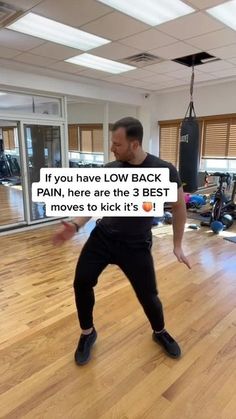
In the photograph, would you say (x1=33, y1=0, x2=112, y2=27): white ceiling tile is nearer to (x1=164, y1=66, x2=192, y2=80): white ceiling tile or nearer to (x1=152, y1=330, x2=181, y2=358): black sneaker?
(x1=164, y1=66, x2=192, y2=80): white ceiling tile

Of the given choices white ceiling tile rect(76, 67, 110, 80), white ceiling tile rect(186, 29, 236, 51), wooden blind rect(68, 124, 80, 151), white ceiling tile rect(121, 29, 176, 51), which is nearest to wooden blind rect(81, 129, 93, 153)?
wooden blind rect(68, 124, 80, 151)

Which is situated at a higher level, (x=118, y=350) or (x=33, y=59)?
(x=33, y=59)

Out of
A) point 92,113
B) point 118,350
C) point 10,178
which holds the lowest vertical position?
point 118,350

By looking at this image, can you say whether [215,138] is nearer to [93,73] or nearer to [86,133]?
[93,73]

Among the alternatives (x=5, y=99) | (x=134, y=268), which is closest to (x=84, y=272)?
(x=134, y=268)

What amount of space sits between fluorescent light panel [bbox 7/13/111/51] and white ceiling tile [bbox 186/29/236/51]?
1136 mm

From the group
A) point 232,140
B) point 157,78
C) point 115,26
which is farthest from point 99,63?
point 232,140

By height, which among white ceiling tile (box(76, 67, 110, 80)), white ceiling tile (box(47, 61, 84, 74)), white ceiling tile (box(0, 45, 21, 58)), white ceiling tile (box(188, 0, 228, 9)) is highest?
white ceiling tile (box(188, 0, 228, 9))

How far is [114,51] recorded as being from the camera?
13.2ft

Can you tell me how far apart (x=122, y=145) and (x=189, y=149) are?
2.84 meters

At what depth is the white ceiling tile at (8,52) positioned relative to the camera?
12.6 ft

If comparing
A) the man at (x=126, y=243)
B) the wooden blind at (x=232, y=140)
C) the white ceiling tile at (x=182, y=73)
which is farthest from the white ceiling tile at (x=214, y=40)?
the man at (x=126, y=243)

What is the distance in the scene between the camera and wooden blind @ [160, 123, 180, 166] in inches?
280

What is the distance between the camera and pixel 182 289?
290cm
